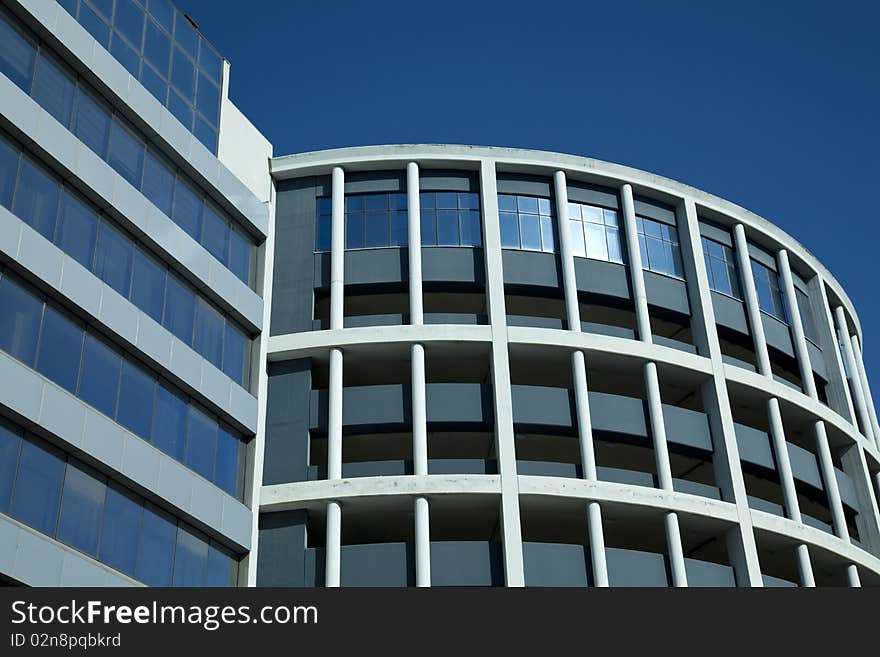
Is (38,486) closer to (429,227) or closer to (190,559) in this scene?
(190,559)

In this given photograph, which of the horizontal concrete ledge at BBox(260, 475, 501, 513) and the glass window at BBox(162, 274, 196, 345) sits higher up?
the glass window at BBox(162, 274, 196, 345)

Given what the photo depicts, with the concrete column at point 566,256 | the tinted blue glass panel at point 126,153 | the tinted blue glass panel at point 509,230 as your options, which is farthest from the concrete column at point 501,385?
the tinted blue glass panel at point 126,153

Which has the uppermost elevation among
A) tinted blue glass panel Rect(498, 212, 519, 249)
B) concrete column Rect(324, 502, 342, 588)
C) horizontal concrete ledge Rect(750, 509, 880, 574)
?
tinted blue glass panel Rect(498, 212, 519, 249)

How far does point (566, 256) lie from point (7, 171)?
22330 millimetres

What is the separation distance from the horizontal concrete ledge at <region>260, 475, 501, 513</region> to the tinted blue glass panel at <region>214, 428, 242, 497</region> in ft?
6.36

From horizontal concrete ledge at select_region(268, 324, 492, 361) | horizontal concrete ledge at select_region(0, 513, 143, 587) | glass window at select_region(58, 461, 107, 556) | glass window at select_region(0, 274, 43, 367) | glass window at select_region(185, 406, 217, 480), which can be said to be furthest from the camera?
horizontal concrete ledge at select_region(268, 324, 492, 361)

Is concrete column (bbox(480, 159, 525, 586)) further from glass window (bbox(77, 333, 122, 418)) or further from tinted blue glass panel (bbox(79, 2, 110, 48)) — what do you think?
tinted blue glass panel (bbox(79, 2, 110, 48))

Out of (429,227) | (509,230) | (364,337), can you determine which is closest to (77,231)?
(364,337)

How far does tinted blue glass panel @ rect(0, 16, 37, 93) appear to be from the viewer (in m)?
32.6

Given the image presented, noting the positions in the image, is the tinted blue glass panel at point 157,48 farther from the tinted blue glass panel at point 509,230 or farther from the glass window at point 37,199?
the tinted blue glass panel at point 509,230

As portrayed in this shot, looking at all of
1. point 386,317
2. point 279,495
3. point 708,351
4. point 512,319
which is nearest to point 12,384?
point 279,495

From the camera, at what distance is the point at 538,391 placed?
4369 cm

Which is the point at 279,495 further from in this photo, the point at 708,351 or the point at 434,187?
the point at 708,351

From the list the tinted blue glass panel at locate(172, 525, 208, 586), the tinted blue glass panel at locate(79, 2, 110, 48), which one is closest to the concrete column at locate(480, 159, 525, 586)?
the tinted blue glass panel at locate(172, 525, 208, 586)
